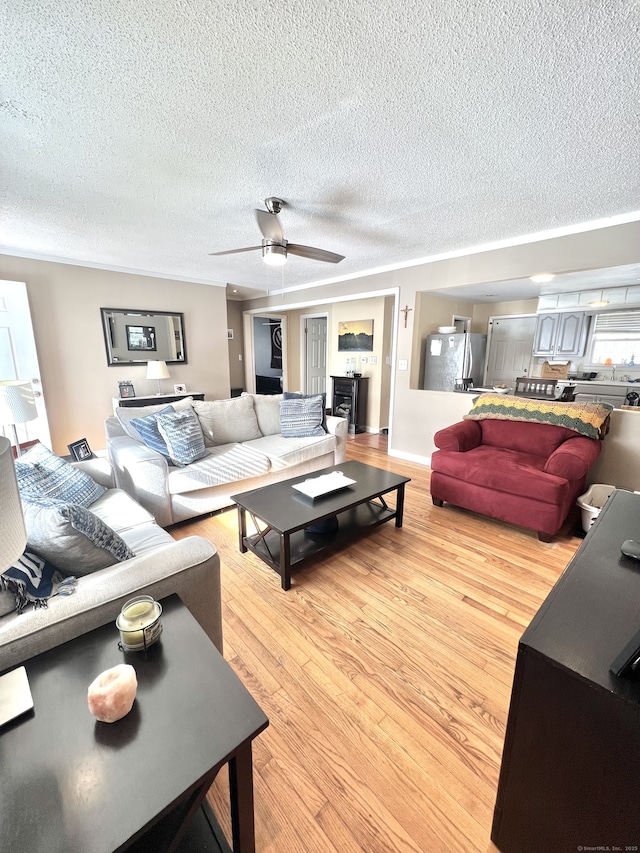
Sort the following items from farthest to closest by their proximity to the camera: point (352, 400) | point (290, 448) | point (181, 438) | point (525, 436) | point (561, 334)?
1. point (352, 400)
2. point (561, 334)
3. point (290, 448)
4. point (525, 436)
5. point (181, 438)

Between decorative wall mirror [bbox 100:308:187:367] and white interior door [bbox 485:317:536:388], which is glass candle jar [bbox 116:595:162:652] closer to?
decorative wall mirror [bbox 100:308:187:367]

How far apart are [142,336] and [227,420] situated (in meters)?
2.21

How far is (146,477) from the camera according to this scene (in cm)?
252

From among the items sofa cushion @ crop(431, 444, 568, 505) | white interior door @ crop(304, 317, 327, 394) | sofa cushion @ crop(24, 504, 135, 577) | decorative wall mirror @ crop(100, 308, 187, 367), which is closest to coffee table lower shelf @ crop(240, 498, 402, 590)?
sofa cushion @ crop(431, 444, 568, 505)

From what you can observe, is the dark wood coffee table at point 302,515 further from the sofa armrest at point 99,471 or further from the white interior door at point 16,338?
the white interior door at point 16,338

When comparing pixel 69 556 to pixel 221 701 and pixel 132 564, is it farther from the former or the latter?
pixel 221 701

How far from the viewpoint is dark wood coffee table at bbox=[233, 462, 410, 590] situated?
2029mm

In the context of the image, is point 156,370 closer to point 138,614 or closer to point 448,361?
point 448,361

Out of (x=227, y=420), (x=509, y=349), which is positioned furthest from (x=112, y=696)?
(x=509, y=349)

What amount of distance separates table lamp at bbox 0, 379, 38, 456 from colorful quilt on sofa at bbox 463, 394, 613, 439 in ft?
Result: 11.5

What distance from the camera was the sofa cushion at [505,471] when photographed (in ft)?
8.12

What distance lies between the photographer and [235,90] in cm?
144

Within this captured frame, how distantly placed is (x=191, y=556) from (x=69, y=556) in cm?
39

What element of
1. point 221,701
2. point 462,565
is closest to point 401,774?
point 221,701
